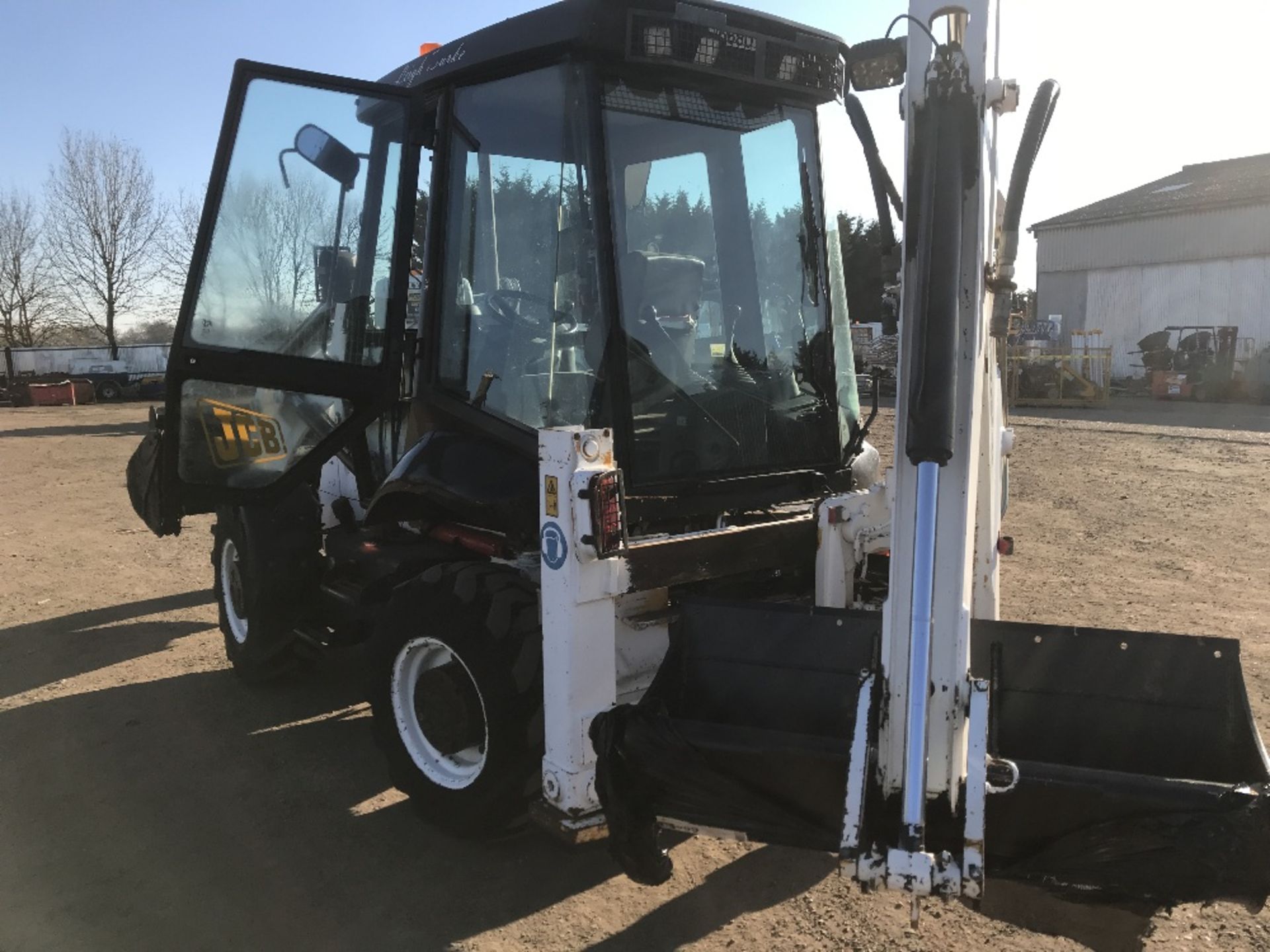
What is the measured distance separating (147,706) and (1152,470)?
1117cm

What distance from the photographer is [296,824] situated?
369 cm

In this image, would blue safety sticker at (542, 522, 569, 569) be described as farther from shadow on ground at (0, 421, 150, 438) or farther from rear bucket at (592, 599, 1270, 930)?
shadow on ground at (0, 421, 150, 438)

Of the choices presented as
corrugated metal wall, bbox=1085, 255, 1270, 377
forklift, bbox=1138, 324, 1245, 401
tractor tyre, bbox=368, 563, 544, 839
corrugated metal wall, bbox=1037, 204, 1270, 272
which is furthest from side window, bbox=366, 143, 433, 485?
corrugated metal wall, bbox=1037, 204, 1270, 272

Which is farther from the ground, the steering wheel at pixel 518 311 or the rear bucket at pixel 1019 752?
the steering wheel at pixel 518 311

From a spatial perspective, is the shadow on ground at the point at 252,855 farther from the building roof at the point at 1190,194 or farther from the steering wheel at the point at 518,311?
the building roof at the point at 1190,194

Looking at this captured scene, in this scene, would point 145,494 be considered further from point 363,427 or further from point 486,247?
point 486,247

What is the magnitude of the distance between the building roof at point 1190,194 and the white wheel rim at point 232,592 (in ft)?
103

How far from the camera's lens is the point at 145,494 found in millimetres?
5027

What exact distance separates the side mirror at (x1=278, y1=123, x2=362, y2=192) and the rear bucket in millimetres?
2523

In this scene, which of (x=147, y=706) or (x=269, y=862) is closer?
(x=269, y=862)

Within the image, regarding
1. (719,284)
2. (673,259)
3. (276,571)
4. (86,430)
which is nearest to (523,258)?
(673,259)

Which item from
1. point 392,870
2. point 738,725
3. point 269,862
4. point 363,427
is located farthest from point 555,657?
point 363,427

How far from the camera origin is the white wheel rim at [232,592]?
5.16 metres

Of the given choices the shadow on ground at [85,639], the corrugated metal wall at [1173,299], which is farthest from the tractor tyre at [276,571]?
the corrugated metal wall at [1173,299]
